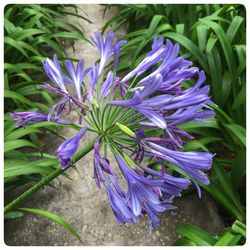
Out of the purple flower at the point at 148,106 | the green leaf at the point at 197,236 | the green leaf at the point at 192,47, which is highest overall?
the purple flower at the point at 148,106

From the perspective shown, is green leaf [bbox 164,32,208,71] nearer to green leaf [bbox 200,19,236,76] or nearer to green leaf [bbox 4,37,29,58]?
green leaf [bbox 200,19,236,76]

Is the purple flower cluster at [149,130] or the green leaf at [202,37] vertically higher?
the purple flower cluster at [149,130]

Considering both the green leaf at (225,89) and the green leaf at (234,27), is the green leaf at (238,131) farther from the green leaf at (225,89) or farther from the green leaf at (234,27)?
the green leaf at (234,27)

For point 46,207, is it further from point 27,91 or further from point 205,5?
point 205,5

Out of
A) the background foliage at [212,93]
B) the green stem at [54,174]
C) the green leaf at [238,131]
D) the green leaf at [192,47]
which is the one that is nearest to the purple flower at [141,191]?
the green stem at [54,174]

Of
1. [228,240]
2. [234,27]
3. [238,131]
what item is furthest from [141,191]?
[234,27]

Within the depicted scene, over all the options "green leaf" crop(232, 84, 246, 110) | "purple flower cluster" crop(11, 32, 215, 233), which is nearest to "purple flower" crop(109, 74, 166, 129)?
"purple flower cluster" crop(11, 32, 215, 233)
